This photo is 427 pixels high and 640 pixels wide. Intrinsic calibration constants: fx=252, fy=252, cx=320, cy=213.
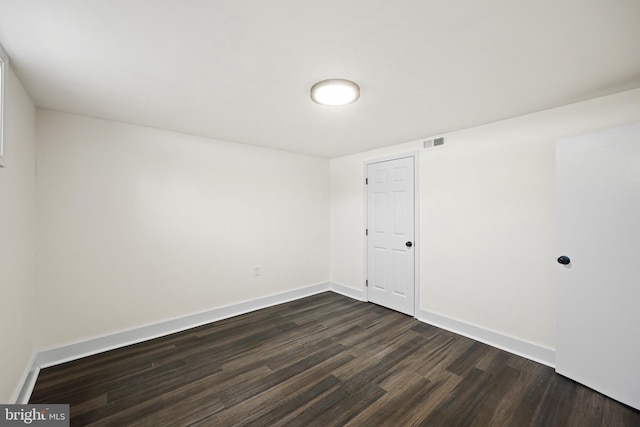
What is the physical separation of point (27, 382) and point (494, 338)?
4.24 metres

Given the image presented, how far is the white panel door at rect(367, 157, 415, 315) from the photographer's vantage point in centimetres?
351

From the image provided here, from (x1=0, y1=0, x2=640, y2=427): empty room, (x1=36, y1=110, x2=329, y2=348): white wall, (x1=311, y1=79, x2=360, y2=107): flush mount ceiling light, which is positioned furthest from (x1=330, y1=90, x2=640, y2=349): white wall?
(x1=36, y1=110, x2=329, y2=348): white wall

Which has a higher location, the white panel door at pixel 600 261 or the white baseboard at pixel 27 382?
the white panel door at pixel 600 261

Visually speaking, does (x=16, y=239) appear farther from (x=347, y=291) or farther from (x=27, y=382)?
(x=347, y=291)

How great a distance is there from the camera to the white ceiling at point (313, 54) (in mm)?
1226

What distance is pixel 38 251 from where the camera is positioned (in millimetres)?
2326

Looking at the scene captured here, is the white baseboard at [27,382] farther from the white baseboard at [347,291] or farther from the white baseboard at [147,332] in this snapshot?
the white baseboard at [347,291]

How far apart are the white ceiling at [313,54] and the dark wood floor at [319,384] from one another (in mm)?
2401

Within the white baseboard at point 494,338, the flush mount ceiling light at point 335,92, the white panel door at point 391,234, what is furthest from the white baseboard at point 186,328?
the flush mount ceiling light at point 335,92

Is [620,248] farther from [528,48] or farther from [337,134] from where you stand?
[337,134]

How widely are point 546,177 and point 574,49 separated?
4.15ft

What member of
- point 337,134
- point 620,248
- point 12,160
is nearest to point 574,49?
point 620,248

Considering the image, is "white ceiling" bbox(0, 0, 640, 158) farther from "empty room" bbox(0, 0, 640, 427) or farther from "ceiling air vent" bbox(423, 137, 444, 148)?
"ceiling air vent" bbox(423, 137, 444, 148)

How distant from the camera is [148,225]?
9.45 ft
